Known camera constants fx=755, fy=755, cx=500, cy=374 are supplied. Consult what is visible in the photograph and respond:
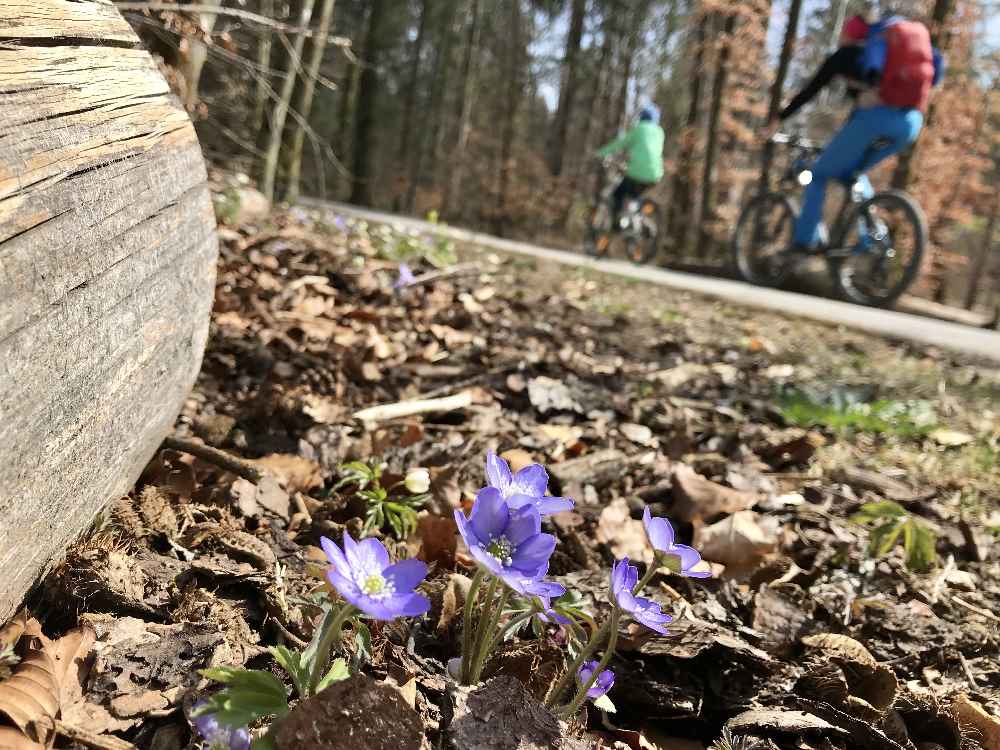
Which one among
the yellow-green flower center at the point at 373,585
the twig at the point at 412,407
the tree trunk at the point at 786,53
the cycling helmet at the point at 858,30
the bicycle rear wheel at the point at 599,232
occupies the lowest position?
the bicycle rear wheel at the point at 599,232

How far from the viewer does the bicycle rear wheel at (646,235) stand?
37.1 feet

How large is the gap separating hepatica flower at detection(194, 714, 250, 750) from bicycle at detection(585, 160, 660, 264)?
10.7 m

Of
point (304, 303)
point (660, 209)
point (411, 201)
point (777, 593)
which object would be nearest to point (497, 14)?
point (411, 201)

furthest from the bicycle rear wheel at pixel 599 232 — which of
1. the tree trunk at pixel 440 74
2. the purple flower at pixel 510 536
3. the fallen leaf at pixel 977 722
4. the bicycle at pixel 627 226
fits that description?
the tree trunk at pixel 440 74

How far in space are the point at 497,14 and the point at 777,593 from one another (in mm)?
29548

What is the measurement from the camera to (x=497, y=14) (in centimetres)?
2775

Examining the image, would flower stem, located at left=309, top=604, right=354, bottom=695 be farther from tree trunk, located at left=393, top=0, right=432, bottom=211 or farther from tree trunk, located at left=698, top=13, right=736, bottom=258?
tree trunk, located at left=393, top=0, right=432, bottom=211

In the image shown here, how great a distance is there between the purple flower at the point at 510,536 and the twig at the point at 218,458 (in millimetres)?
828

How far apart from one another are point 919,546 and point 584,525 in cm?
80

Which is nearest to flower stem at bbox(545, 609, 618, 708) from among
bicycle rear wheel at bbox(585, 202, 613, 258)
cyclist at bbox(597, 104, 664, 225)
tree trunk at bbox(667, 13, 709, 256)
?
cyclist at bbox(597, 104, 664, 225)

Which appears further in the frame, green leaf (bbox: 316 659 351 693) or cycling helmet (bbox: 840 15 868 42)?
cycling helmet (bbox: 840 15 868 42)

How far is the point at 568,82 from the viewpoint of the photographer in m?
21.5

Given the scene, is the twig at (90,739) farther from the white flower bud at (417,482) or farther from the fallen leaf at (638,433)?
the fallen leaf at (638,433)

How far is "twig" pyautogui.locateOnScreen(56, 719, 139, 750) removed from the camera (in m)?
0.87
